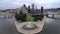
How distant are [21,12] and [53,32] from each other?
1.05m

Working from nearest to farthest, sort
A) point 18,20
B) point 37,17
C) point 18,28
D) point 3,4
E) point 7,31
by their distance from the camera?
point 18,28, point 18,20, point 37,17, point 7,31, point 3,4

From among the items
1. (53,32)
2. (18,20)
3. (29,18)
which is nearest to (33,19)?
(29,18)

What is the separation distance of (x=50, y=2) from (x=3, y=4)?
1959mm

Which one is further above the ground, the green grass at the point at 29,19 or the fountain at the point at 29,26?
the green grass at the point at 29,19

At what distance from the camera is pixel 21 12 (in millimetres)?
3504

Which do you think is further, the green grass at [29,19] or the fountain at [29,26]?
the green grass at [29,19]

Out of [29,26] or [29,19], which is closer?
[29,26]

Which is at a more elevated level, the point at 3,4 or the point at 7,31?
the point at 3,4

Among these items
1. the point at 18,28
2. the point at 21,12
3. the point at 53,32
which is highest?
the point at 21,12

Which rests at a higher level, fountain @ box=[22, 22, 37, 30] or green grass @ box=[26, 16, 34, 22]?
green grass @ box=[26, 16, 34, 22]

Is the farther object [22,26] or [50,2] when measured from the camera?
[50,2]

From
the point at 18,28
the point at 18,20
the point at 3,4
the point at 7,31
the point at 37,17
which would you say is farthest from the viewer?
the point at 3,4

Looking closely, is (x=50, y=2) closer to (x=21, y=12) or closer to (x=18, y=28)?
(x=21, y=12)

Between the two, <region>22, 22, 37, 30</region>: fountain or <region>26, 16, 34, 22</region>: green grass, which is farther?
<region>26, 16, 34, 22</region>: green grass
